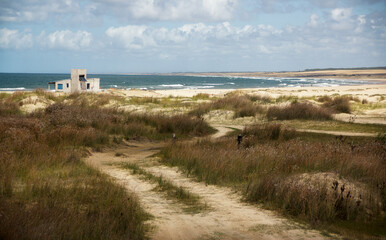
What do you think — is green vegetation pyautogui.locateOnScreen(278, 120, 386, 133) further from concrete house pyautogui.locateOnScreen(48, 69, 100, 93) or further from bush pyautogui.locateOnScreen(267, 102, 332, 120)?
concrete house pyautogui.locateOnScreen(48, 69, 100, 93)

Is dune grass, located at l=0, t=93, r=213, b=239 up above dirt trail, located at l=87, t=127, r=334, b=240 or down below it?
above

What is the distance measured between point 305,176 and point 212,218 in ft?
9.50

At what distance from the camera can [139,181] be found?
10.4 meters

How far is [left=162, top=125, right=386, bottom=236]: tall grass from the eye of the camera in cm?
770

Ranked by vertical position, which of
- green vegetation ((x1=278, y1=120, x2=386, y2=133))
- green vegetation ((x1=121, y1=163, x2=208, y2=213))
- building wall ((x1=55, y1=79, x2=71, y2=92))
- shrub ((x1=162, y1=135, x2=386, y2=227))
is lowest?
green vegetation ((x1=121, y1=163, x2=208, y2=213))

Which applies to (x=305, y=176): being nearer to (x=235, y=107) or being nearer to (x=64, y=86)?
(x=235, y=107)

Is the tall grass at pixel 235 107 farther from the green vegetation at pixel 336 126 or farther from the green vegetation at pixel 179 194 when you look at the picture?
the green vegetation at pixel 179 194

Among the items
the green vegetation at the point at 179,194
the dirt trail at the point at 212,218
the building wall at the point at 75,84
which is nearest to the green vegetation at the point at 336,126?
the green vegetation at the point at 179,194

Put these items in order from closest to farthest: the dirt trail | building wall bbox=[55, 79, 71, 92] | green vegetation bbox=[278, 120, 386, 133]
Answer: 1. the dirt trail
2. green vegetation bbox=[278, 120, 386, 133]
3. building wall bbox=[55, 79, 71, 92]

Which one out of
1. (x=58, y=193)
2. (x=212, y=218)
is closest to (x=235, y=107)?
(x=212, y=218)

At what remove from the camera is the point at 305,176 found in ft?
30.5

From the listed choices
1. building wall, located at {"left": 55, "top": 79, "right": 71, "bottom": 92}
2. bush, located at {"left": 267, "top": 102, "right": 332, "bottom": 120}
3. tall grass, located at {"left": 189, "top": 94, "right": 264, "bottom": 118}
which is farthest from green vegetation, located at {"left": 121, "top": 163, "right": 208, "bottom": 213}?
building wall, located at {"left": 55, "top": 79, "right": 71, "bottom": 92}

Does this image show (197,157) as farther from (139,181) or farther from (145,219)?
(145,219)

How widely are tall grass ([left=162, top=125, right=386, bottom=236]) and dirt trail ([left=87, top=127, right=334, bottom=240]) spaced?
47cm
